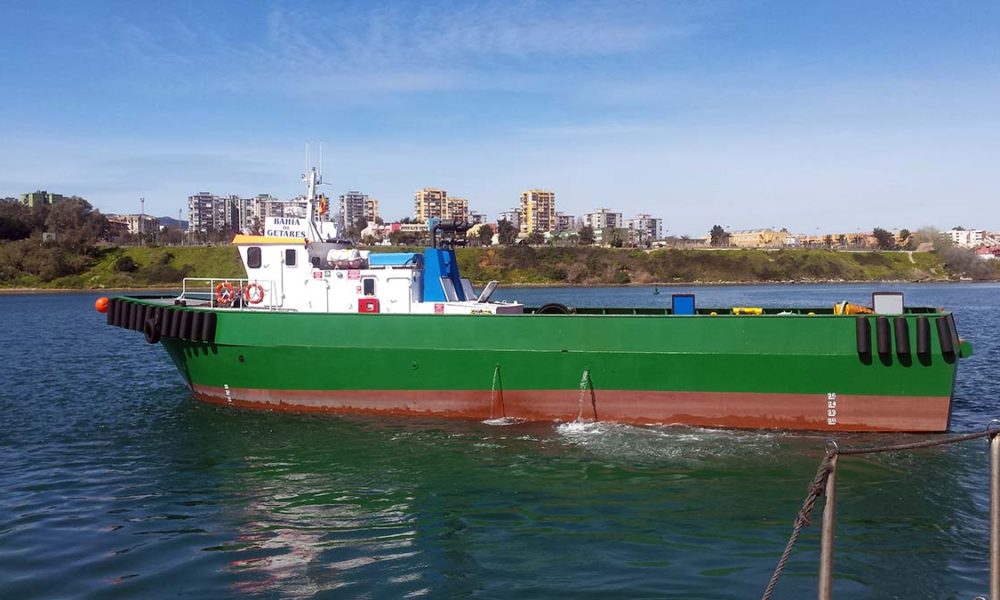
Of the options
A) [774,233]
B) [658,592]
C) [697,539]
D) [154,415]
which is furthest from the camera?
[774,233]

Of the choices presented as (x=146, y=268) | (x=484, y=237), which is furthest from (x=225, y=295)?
(x=484, y=237)

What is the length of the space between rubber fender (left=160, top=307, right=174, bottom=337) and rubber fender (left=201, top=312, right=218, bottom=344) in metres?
0.91

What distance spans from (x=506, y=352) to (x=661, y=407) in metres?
3.05

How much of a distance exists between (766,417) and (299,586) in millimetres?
9144

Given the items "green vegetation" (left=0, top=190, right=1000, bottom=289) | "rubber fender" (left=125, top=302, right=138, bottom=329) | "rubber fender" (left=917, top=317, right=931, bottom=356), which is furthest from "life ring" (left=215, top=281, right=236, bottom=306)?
"green vegetation" (left=0, top=190, right=1000, bottom=289)

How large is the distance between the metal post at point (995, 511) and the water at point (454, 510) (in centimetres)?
290

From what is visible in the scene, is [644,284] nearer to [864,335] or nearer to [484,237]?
[484,237]

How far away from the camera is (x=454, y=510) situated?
9.60m

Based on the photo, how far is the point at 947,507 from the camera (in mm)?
9695

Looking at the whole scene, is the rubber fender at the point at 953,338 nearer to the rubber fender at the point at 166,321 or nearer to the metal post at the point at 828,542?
the metal post at the point at 828,542

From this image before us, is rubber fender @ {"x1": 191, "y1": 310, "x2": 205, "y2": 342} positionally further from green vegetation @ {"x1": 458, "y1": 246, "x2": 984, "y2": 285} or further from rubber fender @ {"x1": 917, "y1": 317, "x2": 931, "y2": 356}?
green vegetation @ {"x1": 458, "y1": 246, "x2": 984, "y2": 285}

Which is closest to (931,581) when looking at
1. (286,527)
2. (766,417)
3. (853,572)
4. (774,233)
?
(853,572)

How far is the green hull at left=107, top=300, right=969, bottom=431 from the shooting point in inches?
514

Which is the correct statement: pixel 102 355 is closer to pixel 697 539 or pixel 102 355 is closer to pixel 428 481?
pixel 428 481
